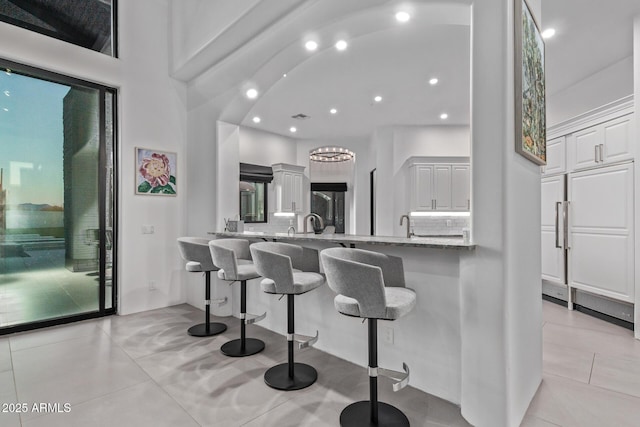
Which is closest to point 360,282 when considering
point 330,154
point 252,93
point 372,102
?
point 252,93

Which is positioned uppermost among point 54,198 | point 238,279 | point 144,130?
point 144,130

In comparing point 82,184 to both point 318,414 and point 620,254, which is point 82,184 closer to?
point 318,414

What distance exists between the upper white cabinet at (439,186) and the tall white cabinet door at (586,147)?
7.68ft

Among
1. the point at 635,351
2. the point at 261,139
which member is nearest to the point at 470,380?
the point at 635,351

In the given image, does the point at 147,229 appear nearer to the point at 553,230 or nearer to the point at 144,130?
the point at 144,130

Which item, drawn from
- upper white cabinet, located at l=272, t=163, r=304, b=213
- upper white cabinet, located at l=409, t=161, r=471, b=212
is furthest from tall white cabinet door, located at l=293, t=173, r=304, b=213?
upper white cabinet, located at l=409, t=161, r=471, b=212

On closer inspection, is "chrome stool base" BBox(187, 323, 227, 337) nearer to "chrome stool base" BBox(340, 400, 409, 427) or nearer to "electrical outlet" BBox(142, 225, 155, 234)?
"electrical outlet" BBox(142, 225, 155, 234)

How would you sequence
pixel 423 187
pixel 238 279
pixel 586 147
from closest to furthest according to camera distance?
pixel 238 279, pixel 586 147, pixel 423 187

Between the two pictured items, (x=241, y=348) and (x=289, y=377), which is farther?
(x=241, y=348)

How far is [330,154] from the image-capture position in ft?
28.3

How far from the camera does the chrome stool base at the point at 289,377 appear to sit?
235 cm

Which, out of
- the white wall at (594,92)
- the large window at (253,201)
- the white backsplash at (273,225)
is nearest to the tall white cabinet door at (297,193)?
the white backsplash at (273,225)

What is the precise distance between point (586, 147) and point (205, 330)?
16.8 feet

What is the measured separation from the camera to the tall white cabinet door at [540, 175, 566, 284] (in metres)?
4.49
